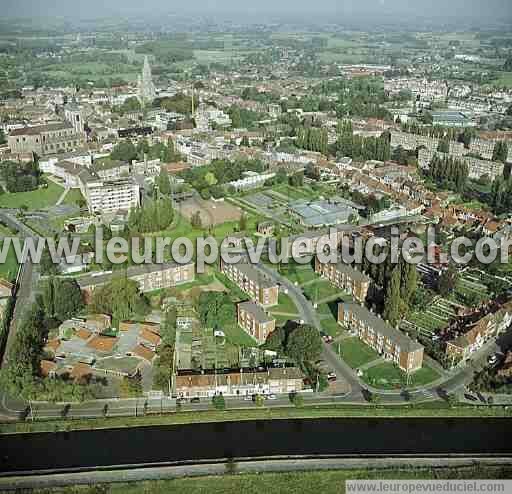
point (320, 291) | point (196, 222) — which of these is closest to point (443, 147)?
point (196, 222)

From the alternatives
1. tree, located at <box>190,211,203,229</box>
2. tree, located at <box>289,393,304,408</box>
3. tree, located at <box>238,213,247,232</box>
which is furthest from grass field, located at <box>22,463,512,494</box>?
A: tree, located at <box>190,211,203,229</box>

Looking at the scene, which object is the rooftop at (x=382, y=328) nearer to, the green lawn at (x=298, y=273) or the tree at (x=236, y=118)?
the green lawn at (x=298, y=273)

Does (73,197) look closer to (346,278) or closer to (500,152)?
(346,278)

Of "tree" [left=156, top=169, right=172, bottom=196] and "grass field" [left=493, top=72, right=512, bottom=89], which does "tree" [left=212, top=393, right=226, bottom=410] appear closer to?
"tree" [left=156, top=169, right=172, bottom=196]

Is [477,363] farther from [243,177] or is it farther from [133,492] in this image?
[243,177]

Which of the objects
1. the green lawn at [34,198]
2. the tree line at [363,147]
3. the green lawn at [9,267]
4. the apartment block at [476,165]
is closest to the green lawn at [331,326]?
the green lawn at [9,267]

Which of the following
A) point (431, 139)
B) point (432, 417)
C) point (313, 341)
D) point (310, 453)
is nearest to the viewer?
point (310, 453)

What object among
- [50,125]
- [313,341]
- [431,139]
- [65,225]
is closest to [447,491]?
[313,341]
